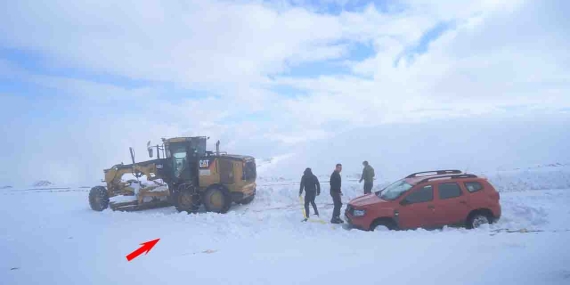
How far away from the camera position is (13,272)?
19.8 ft

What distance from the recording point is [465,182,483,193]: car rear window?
316 inches

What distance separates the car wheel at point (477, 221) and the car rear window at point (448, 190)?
636 millimetres

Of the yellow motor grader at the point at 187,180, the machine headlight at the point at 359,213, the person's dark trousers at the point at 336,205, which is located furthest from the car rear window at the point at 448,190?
the yellow motor grader at the point at 187,180

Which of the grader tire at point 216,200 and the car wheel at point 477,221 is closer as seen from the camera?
the car wheel at point 477,221

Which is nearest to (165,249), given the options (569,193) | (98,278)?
(98,278)

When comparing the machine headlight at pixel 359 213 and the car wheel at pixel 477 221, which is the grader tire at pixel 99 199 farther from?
the car wheel at pixel 477 221

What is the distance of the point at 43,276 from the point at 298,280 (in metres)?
4.55

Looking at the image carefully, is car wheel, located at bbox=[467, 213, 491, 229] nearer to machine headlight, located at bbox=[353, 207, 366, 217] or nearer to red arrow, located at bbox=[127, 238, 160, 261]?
machine headlight, located at bbox=[353, 207, 366, 217]

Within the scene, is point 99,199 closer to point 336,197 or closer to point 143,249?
point 143,249

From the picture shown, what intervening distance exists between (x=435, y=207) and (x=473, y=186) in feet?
3.75

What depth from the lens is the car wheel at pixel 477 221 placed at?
7855mm

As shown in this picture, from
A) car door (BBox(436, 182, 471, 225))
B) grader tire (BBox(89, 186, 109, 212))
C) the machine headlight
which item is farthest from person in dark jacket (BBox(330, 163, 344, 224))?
grader tire (BBox(89, 186, 109, 212))

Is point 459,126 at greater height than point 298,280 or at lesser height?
Result: greater

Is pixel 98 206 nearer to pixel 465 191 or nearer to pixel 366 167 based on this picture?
pixel 366 167
